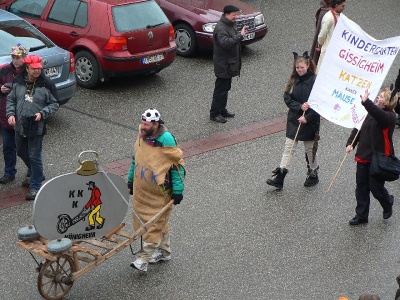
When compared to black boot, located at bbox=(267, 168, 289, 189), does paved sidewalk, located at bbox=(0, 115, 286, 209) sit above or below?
below

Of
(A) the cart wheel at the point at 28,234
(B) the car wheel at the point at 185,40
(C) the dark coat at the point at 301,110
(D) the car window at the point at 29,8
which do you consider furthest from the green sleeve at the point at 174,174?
(B) the car wheel at the point at 185,40

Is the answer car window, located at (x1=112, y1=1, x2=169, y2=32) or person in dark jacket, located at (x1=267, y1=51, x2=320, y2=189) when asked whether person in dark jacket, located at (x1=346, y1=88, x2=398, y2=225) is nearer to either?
person in dark jacket, located at (x1=267, y1=51, x2=320, y2=189)

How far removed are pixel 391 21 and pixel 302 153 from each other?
8.91 meters

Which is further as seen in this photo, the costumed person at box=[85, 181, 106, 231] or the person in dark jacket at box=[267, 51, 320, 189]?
the person in dark jacket at box=[267, 51, 320, 189]

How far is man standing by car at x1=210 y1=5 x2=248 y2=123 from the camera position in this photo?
12438 mm

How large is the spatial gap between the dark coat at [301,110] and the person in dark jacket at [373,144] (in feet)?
2.00

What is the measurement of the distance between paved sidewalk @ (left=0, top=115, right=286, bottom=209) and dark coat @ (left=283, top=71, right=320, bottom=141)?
5.55 ft

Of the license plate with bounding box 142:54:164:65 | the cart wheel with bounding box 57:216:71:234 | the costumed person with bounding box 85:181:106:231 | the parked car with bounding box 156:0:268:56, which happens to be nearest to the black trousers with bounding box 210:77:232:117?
the license plate with bounding box 142:54:164:65

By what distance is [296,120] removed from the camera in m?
10.5

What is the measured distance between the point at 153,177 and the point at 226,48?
488cm

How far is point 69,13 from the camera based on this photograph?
559 inches

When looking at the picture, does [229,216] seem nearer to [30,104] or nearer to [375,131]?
[375,131]

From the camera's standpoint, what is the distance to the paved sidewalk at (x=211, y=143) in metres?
10.1

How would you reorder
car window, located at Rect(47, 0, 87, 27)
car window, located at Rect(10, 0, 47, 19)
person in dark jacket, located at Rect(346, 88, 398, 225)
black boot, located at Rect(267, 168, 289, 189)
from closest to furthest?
1. person in dark jacket, located at Rect(346, 88, 398, 225)
2. black boot, located at Rect(267, 168, 289, 189)
3. car window, located at Rect(47, 0, 87, 27)
4. car window, located at Rect(10, 0, 47, 19)
